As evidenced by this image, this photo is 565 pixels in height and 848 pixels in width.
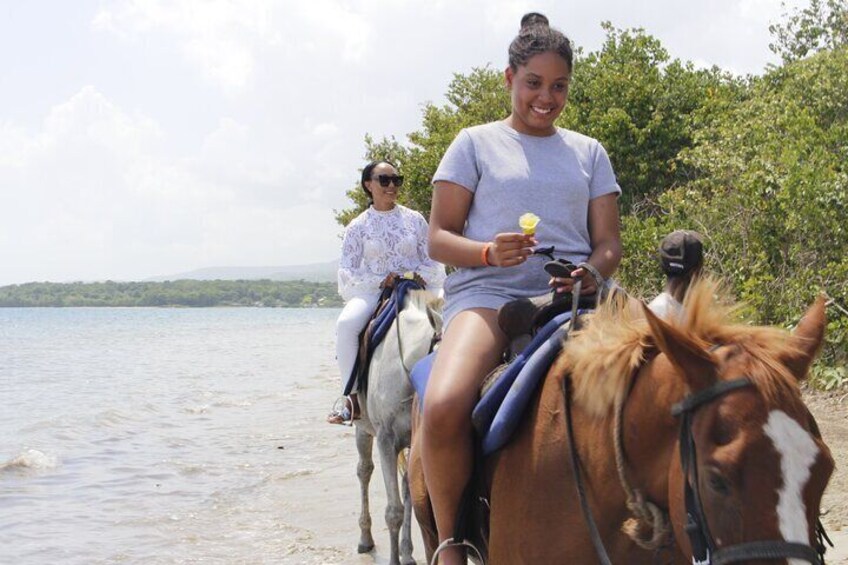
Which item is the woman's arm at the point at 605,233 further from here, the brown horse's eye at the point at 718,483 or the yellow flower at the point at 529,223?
the brown horse's eye at the point at 718,483

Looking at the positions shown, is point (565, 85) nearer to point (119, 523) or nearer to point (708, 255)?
point (119, 523)

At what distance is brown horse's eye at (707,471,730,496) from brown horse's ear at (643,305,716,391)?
22cm

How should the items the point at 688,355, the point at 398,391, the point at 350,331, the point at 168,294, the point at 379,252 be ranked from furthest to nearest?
the point at 168,294, the point at 379,252, the point at 350,331, the point at 398,391, the point at 688,355

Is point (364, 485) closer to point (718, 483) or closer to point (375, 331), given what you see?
point (375, 331)

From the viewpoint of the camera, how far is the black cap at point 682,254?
645 cm

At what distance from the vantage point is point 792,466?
215 cm

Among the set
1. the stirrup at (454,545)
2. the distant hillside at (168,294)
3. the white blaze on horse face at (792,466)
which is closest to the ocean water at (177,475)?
the stirrup at (454,545)

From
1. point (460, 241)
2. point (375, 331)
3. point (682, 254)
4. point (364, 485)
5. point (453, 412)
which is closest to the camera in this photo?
point (453, 412)

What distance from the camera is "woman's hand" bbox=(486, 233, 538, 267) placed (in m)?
3.13

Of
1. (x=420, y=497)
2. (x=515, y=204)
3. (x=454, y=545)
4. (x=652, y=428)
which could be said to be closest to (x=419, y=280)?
(x=420, y=497)

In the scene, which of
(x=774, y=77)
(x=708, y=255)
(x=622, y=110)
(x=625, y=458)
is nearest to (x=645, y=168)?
(x=622, y=110)

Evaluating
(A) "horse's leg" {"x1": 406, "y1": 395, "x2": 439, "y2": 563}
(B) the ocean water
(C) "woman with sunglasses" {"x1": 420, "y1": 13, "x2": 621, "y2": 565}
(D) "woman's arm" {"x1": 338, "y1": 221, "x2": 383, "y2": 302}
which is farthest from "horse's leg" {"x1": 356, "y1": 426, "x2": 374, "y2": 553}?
(C) "woman with sunglasses" {"x1": 420, "y1": 13, "x2": 621, "y2": 565}

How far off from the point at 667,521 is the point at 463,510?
0.91 metres

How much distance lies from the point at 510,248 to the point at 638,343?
667 mm
